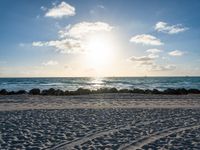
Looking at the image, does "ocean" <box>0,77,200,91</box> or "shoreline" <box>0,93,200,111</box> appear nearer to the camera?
"shoreline" <box>0,93,200,111</box>

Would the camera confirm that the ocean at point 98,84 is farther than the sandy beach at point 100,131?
Yes

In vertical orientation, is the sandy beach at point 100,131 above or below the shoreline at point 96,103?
below

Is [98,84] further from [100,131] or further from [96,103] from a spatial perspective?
[100,131]

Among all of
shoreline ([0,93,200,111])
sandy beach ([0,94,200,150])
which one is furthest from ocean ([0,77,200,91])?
sandy beach ([0,94,200,150])

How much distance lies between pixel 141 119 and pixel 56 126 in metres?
3.91

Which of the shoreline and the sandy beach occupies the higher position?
the shoreline

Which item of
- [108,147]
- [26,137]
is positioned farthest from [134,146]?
[26,137]

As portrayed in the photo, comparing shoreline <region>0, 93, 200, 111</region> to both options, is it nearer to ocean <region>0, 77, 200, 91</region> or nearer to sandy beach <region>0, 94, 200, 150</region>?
sandy beach <region>0, 94, 200, 150</region>

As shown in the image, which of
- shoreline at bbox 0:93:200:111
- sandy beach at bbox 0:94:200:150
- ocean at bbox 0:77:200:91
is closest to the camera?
sandy beach at bbox 0:94:200:150

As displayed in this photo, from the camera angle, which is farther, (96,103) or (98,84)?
(98,84)

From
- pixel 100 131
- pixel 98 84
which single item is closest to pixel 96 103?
pixel 100 131

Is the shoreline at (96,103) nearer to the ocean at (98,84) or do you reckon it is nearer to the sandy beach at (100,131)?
the sandy beach at (100,131)

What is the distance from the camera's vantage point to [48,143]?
380 inches

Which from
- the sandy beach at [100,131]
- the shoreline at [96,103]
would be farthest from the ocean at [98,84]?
the sandy beach at [100,131]
